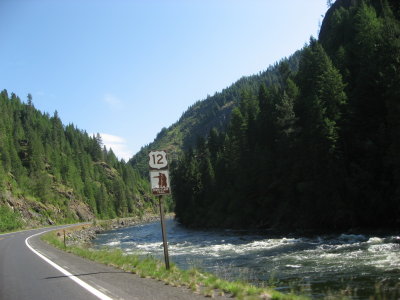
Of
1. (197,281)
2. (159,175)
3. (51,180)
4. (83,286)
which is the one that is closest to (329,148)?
(159,175)

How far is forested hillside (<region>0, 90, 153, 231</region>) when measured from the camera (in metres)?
85.4

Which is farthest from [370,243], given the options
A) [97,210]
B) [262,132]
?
[97,210]

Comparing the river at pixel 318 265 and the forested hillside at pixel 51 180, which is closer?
the river at pixel 318 265

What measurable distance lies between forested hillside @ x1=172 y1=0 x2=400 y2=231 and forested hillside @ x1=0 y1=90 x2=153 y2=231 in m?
43.7

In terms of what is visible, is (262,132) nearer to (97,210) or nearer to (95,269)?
(95,269)

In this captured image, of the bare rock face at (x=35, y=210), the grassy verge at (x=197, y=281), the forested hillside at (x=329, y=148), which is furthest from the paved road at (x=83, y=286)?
the bare rock face at (x=35, y=210)

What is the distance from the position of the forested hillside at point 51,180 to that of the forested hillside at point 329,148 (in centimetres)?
4372

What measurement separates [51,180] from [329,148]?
104162mm

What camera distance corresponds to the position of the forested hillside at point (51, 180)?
280 ft

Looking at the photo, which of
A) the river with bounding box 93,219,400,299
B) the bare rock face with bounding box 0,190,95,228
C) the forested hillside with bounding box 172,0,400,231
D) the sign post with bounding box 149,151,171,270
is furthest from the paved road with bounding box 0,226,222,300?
A: the bare rock face with bounding box 0,190,95,228

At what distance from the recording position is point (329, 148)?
36.8 m

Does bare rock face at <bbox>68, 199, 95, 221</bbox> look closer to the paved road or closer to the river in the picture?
the river

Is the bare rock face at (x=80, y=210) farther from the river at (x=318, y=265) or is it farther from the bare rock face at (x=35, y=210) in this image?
the river at (x=318, y=265)

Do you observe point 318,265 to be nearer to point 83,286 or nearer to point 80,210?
point 83,286
